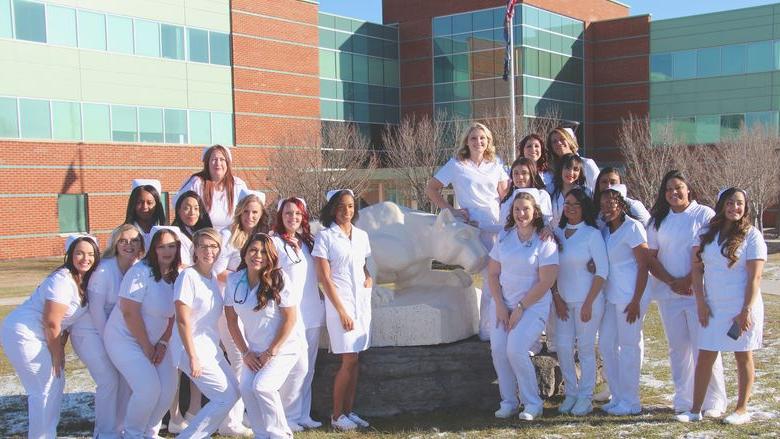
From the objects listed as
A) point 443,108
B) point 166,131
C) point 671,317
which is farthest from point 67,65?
point 671,317

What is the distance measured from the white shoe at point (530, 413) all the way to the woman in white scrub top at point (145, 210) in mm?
3337

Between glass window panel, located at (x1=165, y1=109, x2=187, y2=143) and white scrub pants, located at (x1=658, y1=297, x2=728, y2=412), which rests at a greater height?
glass window panel, located at (x1=165, y1=109, x2=187, y2=143)

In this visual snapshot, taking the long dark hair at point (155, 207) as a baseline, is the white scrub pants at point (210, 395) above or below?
below

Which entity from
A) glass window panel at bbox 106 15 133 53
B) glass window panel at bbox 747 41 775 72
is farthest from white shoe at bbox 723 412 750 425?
glass window panel at bbox 747 41 775 72

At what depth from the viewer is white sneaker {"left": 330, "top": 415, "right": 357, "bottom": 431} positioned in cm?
595

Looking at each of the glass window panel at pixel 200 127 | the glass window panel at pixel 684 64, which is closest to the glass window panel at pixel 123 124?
the glass window panel at pixel 200 127

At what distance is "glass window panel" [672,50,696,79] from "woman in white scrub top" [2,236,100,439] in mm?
34153

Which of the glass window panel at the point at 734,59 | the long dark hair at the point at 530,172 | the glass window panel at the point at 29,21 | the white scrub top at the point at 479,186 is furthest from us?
the glass window panel at the point at 734,59

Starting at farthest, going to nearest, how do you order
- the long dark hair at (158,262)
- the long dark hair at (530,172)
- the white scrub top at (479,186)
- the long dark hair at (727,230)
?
1. the white scrub top at (479,186)
2. the long dark hair at (530,172)
3. the long dark hair at (727,230)
4. the long dark hair at (158,262)

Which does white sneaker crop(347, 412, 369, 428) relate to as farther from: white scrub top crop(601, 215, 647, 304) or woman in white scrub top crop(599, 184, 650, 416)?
white scrub top crop(601, 215, 647, 304)

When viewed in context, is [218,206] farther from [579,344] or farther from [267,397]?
[579,344]

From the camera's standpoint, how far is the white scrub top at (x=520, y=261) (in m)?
5.71

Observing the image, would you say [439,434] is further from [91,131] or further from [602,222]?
[91,131]

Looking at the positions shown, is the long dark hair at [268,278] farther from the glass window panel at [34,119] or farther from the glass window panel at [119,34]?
the glass window panel at [119,34]
